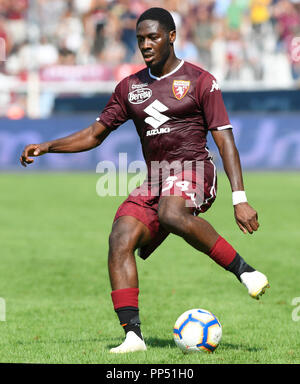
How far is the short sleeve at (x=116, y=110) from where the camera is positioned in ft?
19.7

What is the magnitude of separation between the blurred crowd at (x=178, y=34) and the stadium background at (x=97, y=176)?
4 centimetres

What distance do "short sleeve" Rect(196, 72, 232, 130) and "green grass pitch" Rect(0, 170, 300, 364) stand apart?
1.56 metres

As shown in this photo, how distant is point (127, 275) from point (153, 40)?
1.64 metres

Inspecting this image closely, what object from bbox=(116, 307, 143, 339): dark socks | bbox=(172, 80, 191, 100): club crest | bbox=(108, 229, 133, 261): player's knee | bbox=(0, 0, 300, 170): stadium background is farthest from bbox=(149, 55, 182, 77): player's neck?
bbox=(0, 0, 300, 170): stadium background

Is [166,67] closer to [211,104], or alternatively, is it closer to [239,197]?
[211,104]

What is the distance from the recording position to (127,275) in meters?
5.54

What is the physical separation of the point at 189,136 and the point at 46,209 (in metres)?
9.90

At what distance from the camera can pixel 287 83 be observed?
23453 millimetres

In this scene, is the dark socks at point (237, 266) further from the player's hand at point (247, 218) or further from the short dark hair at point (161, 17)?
the short dark hair at point (161, 17)

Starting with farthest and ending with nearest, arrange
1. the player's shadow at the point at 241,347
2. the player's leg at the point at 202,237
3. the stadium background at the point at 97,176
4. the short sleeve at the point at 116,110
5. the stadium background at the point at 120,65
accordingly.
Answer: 1. the stadium background at the point at 120,65
2. the stadium background at the point at 97,176
3. the short sleeve at the point at 116,110
4. the player's shadow at the point at 241,347
5. the player's leg at the point at 202,237

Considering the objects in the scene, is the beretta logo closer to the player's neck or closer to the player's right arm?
the player's neck

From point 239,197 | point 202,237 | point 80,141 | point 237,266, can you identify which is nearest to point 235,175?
point 239,197

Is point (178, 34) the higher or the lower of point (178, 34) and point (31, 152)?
the higher

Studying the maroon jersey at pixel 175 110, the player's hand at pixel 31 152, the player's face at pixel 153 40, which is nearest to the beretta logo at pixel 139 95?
the maroon jersey at pixel 175 110
